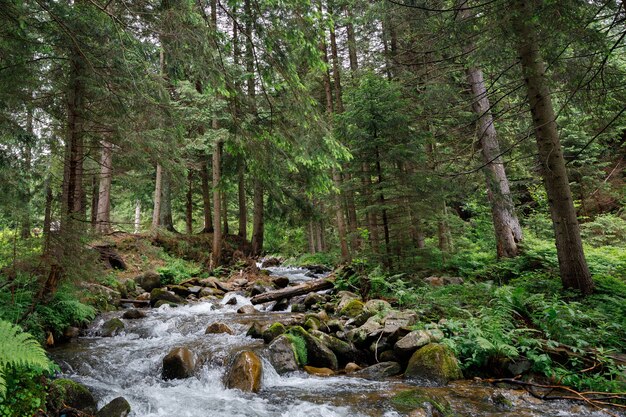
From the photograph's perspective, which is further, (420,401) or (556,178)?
(556,178)

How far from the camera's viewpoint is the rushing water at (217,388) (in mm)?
4391

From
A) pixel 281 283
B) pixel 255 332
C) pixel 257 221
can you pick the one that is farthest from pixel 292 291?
pixel 257 221

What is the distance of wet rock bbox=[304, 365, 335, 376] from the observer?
18.9 ft

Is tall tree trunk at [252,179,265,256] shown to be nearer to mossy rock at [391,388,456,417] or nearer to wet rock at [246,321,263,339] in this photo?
wet rock at [246,321,263,339]

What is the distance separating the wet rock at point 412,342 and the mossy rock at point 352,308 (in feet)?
7.56

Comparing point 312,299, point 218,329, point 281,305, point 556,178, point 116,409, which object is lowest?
point 116,409

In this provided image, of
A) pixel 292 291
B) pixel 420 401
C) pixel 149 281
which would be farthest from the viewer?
pixel 149 281

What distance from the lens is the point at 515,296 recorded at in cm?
648

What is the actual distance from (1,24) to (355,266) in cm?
956

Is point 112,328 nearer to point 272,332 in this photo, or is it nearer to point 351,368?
point 272,332

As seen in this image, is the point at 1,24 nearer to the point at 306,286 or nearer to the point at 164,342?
the point at 164,342

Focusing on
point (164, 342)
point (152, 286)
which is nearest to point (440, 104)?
point (164, 342)

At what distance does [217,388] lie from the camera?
5230mm

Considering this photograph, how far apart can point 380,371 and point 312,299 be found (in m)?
4.43
